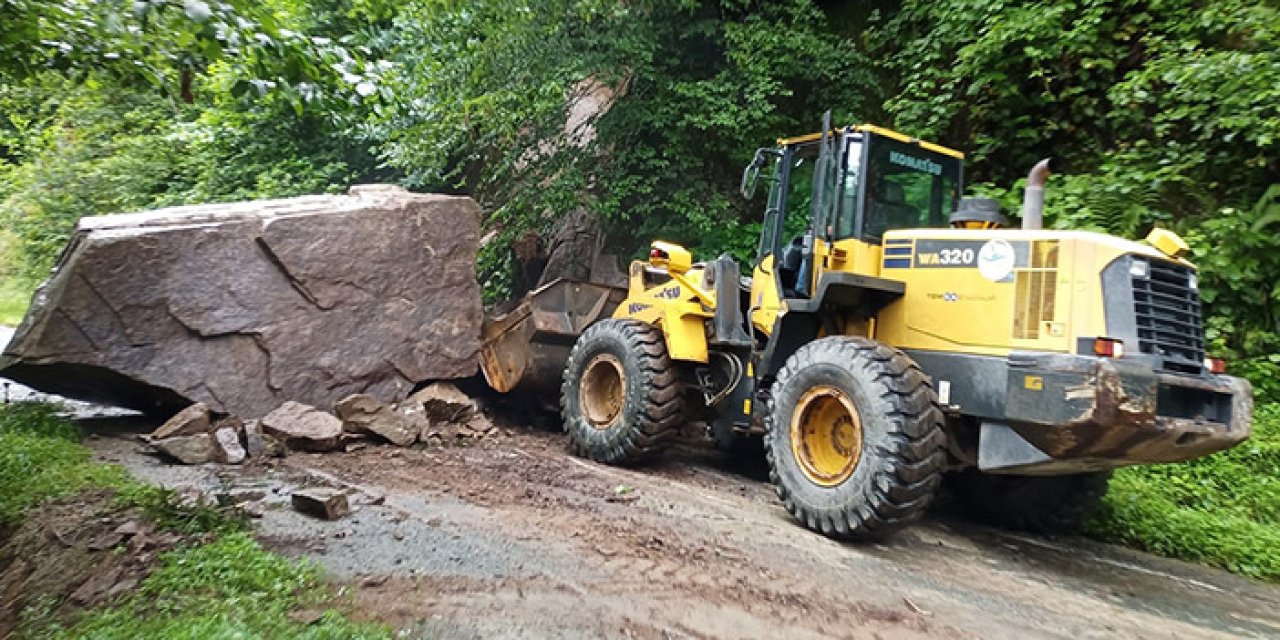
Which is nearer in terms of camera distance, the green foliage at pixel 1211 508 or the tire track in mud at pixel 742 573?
the tire track in mud at pixel 742 573

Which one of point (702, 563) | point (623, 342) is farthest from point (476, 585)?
point (623, 342)

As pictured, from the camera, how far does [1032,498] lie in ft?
19.7

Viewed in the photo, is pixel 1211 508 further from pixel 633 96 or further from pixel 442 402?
pixel 633 96

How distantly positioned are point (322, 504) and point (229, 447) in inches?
82.2

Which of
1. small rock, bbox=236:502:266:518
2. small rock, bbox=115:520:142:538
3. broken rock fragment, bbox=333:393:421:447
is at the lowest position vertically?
small rock, bbox=115:520:142:538

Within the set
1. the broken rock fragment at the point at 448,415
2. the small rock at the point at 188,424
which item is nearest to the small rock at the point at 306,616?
the small rock at the point at 188,424

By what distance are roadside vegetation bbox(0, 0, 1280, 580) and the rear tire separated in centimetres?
37

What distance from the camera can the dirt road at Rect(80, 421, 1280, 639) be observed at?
362 cm

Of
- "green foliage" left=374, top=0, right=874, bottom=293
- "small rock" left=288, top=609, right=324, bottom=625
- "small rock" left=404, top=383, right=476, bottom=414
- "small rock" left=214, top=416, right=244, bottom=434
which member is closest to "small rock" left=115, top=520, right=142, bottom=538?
"small rock" left=288, top=609, right=324, bottom=625

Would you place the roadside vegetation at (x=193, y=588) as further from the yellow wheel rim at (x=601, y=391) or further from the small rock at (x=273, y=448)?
the yellow wheel rim at (x=601, y=391)

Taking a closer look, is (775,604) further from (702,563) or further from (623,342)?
(623,342)

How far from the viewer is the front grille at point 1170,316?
4.73 metres

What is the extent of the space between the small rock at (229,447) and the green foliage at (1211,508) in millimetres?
6325

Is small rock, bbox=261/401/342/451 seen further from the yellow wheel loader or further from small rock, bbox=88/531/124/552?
small rock, bbox=88/531/124/552
